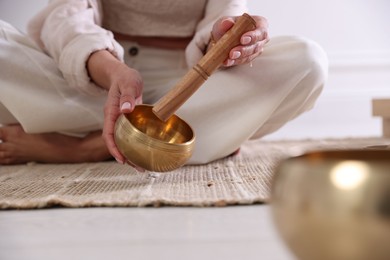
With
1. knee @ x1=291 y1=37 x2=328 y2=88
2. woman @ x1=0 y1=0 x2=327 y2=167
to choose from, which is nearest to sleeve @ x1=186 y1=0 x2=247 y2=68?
woman @ x1=0 y1=0 x2=327 y2=167

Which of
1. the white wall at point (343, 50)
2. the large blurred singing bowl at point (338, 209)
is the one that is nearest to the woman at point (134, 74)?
the large blurred singing bowl at point (338, 209)

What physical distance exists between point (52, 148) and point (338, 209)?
1036 millimetres

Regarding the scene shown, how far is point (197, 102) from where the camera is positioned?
1.09 metres

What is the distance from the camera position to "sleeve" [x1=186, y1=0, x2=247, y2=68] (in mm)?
1126

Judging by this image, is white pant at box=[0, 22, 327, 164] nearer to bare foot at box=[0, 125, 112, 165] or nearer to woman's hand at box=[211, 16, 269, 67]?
bare foot at box=[0, 125, 112, 165]

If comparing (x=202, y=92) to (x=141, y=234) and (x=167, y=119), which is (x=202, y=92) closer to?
(x=167, y=119)

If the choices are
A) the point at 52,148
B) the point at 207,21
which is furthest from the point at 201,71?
the point at 52,148

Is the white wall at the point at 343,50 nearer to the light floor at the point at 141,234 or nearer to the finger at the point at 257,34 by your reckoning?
the finger at the point at 257,34

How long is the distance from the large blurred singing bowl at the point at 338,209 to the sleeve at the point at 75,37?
752 mm

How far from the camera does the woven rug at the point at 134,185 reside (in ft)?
2.26

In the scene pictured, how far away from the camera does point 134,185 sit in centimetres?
82

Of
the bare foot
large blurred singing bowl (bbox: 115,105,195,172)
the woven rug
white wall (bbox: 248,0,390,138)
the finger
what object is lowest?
white wall (bbox: 248,0,390,138)

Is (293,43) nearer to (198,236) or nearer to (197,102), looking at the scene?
(197,102)

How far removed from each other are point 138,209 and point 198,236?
15 centimetres
